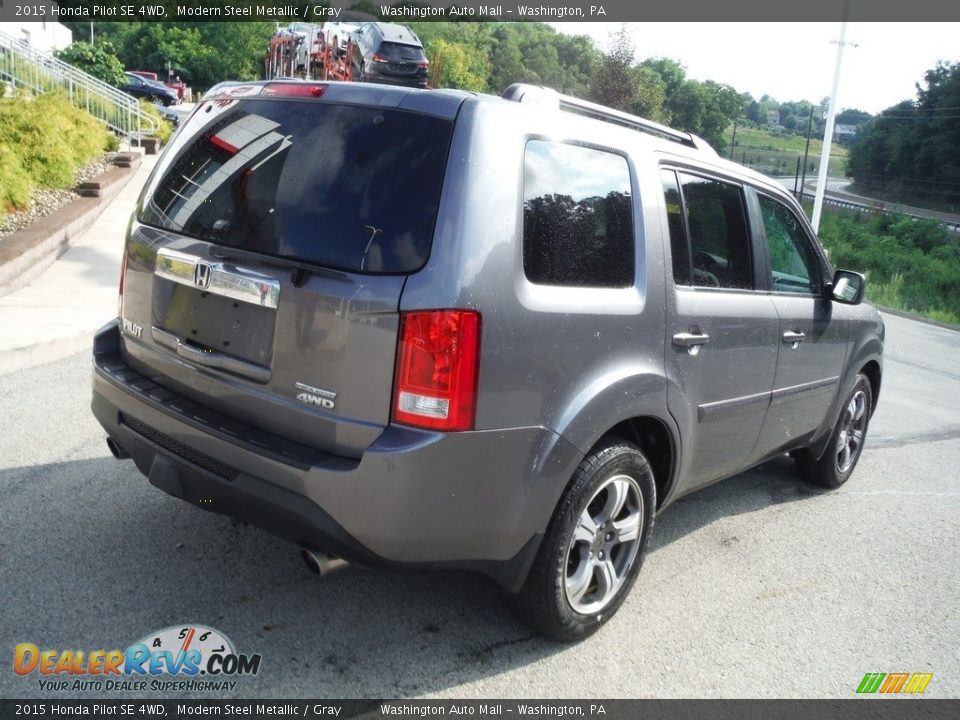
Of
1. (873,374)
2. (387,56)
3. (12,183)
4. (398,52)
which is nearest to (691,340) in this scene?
(873,374)

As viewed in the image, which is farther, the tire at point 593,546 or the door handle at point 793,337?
the door handle at point 793,337

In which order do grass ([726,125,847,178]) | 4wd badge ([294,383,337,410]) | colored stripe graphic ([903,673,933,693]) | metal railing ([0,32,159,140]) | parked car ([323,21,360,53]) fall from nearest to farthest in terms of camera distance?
4wd badge ([294,383,337,410]) < colored stripe graphic ([903,673,933,693]) < metal railing ([0,32,159,140]) < parked car ([323,21,360,53]) < grass ([726,125,847,178])

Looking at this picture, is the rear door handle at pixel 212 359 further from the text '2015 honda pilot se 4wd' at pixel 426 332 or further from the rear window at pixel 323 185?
the rear window at pixel 323 185

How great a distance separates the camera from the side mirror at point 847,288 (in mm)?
4918

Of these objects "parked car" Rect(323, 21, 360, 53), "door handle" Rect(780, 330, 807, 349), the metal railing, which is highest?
"parked car" Rect(323, 21, 360, 53)

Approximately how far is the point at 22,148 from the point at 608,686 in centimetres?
1172

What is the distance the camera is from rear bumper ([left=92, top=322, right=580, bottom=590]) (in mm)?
2738

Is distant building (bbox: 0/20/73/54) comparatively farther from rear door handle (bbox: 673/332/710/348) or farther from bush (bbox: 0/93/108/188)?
rear door handle (bbox: 673/332/710/348)

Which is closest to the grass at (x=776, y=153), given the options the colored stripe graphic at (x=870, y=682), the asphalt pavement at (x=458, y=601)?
the asphalt pavement at (x=458, y=601)

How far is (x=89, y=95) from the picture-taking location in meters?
20.2

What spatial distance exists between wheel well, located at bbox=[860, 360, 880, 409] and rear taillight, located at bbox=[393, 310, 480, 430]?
3931 mm

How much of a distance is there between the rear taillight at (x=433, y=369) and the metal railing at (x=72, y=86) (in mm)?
15320

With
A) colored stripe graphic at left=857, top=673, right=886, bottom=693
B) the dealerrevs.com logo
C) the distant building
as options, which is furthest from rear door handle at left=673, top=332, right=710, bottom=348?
the distant building

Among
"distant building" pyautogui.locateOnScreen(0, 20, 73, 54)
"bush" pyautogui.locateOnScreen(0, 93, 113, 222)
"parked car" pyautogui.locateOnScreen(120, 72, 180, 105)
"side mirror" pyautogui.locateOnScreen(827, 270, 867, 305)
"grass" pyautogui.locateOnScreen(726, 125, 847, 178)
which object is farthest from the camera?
"grass" pyautogui.locateOnScreen(726, 125, 847, 178)
